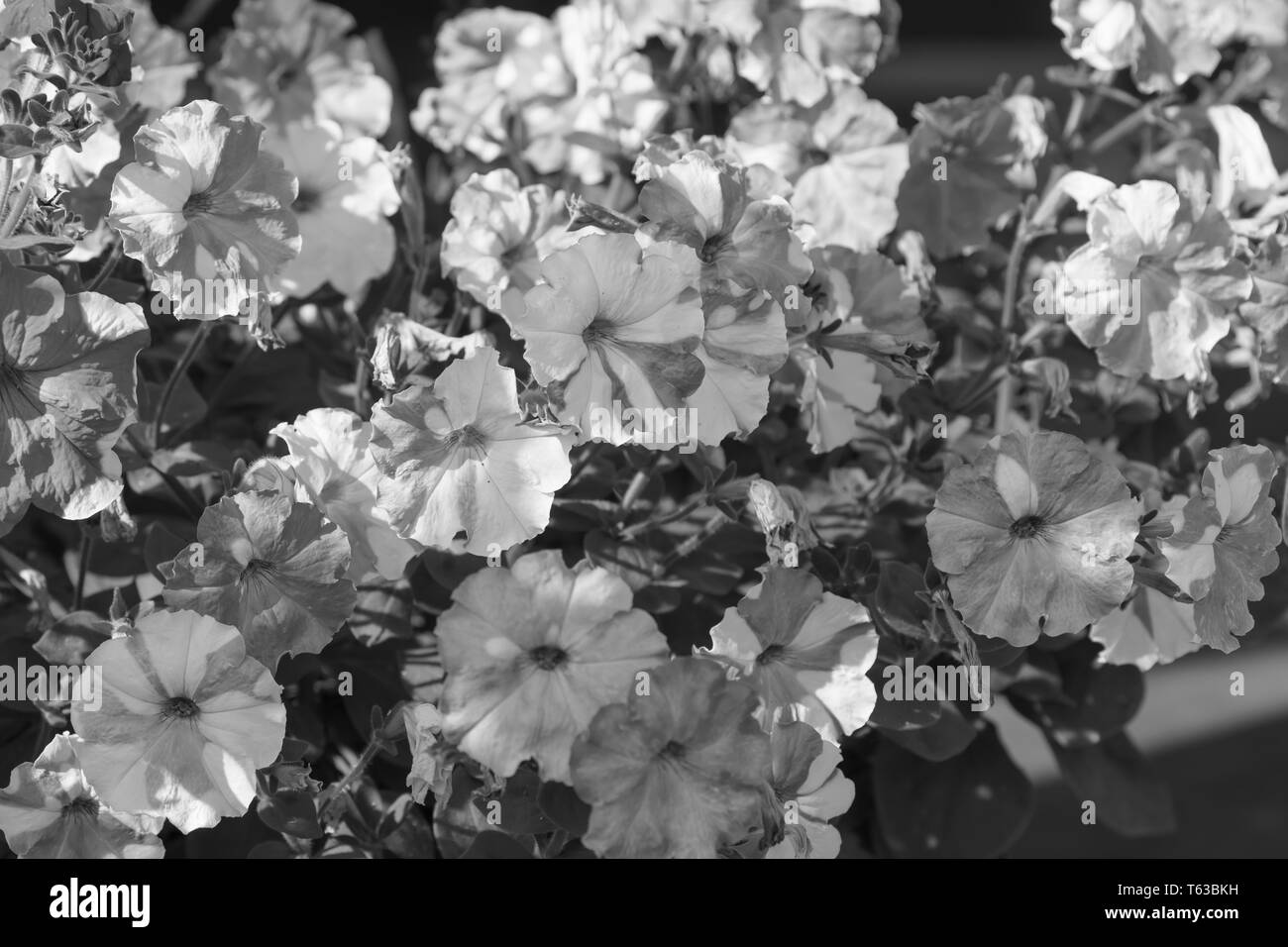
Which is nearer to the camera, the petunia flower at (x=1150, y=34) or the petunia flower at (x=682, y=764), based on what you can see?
the petunia flower at (x=682, y=764)

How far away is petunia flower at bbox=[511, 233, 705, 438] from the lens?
75 cm

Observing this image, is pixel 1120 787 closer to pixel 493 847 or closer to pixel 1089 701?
pixel 1089 701

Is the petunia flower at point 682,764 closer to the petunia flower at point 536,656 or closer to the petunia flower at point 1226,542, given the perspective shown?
the petunia flower at point 536,656

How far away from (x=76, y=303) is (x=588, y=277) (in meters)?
0.31

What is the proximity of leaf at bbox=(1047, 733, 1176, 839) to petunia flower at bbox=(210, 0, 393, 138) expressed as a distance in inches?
34.5

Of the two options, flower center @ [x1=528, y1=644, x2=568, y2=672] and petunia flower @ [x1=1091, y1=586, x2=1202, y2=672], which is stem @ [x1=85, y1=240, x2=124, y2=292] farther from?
petunia flower @ [x1=1091, y1=586, x2=1202, y2=672]

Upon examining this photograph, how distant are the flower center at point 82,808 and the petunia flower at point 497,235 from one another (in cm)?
42

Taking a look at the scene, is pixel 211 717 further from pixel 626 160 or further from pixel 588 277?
pixel 626 160

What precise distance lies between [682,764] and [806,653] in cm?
13

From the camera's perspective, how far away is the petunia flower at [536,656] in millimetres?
747

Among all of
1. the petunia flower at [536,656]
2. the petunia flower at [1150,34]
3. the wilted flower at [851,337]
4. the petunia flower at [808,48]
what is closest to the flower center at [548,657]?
the petunia flower at [536,656]

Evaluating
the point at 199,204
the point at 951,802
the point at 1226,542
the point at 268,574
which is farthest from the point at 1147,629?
the point at 199,204

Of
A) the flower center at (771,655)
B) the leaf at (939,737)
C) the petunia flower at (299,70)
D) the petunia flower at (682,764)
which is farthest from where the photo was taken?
the petunia flower at (299,70)

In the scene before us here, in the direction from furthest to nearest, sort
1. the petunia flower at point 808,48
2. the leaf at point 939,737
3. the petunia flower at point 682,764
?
the petunia flower at point 808,48, the leaf at point 939,737, the petunia flower at point 682,764
